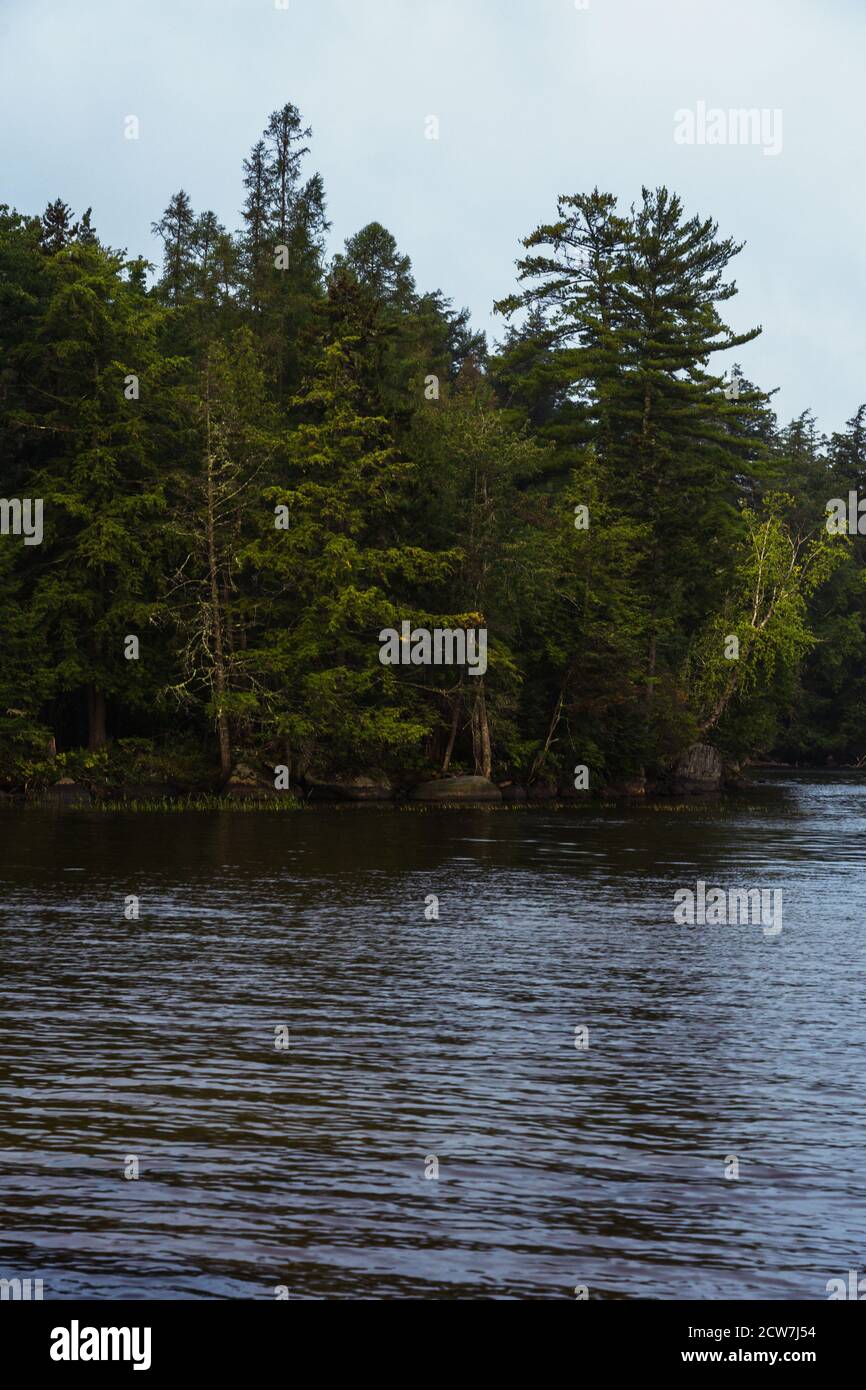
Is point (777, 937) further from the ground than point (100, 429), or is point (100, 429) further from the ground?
point (100, 429)

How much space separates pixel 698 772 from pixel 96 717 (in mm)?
27088

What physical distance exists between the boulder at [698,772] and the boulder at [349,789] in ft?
54.6

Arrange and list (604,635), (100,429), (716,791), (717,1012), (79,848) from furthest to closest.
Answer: (716,791) < (604,635) < (100,429) < (79,848) < (717,1012)

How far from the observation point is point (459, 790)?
57.3 meters

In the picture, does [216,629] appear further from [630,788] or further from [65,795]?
[630,788]

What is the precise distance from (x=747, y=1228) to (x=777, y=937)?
13.9 meters

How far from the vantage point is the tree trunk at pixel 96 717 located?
56.1 m

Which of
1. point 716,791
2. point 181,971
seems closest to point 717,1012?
point 181,971

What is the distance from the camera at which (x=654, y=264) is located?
7500cm

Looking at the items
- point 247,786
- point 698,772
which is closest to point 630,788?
point 698,772

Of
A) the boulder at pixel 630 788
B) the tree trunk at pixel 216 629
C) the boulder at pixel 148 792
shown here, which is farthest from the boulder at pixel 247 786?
the boulder at pixel 630 788

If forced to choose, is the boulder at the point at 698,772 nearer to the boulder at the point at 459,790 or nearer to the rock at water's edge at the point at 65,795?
the boulder at the point at 459,790
